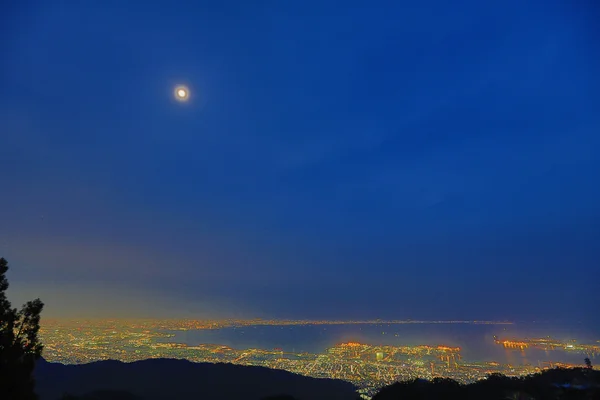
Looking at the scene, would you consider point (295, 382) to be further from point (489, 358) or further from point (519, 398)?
point (489, 358)

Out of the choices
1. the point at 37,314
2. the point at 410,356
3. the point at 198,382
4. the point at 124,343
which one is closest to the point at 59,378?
the point at 198,382

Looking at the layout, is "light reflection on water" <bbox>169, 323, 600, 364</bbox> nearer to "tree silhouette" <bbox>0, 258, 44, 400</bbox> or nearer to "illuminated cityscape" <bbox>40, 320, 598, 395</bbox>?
"illuminated cityscape" <bbox>40, 320, 598, 395</bbox>

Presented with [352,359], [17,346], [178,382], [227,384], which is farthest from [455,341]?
[17,346]

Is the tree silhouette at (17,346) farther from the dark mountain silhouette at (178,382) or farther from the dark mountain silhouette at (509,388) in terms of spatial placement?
the dark mountain silhouette at (178,382)

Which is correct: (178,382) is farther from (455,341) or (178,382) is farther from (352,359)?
(455,341)

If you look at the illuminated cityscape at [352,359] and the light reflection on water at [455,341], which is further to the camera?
the light reflection on water at [455,341]

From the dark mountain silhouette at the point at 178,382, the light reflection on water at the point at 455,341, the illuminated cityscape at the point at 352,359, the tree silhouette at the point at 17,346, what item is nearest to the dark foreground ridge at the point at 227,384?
the dark mountain silhouette at the point at 178,382
